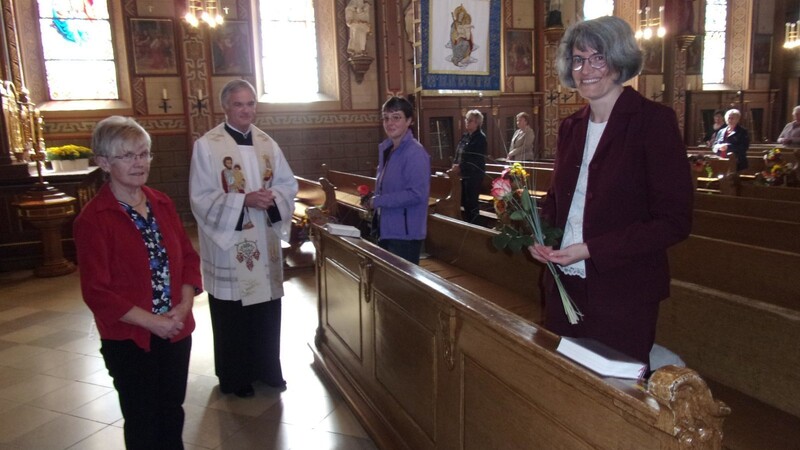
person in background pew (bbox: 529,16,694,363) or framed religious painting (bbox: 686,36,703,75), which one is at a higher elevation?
framed religious painting (bbox: 686,36,703,75)

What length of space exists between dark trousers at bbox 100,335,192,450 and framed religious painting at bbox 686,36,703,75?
1511cm

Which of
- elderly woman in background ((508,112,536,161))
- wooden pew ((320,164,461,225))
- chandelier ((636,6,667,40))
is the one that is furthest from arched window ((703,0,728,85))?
wooden pew ((320,164,461,225))

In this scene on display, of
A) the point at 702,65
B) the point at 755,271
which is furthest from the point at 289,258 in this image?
the point at 702,65

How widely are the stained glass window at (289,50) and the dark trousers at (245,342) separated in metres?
8.51

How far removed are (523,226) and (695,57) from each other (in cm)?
1480

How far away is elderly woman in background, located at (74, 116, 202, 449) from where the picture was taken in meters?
1.92

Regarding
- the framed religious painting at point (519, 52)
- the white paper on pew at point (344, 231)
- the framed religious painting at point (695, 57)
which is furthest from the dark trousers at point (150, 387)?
the framed religious painting at point (695, 57)

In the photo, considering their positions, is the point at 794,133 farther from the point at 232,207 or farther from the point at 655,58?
the point at 232,207

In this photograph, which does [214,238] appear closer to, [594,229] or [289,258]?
[594,229]

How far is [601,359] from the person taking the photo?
1261mm

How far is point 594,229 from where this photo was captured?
1.57 m

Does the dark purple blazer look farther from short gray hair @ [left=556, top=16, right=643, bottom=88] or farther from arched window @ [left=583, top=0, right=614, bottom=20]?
arched window @ [left=583, top=0, right=614, bottom=20]

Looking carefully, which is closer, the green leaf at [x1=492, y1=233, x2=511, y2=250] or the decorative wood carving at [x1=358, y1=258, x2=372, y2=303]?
A: the green leaf at [x1=492, y1=233, x2=511, y2=250]

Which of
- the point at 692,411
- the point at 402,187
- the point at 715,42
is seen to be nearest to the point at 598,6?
the point at 715,42
